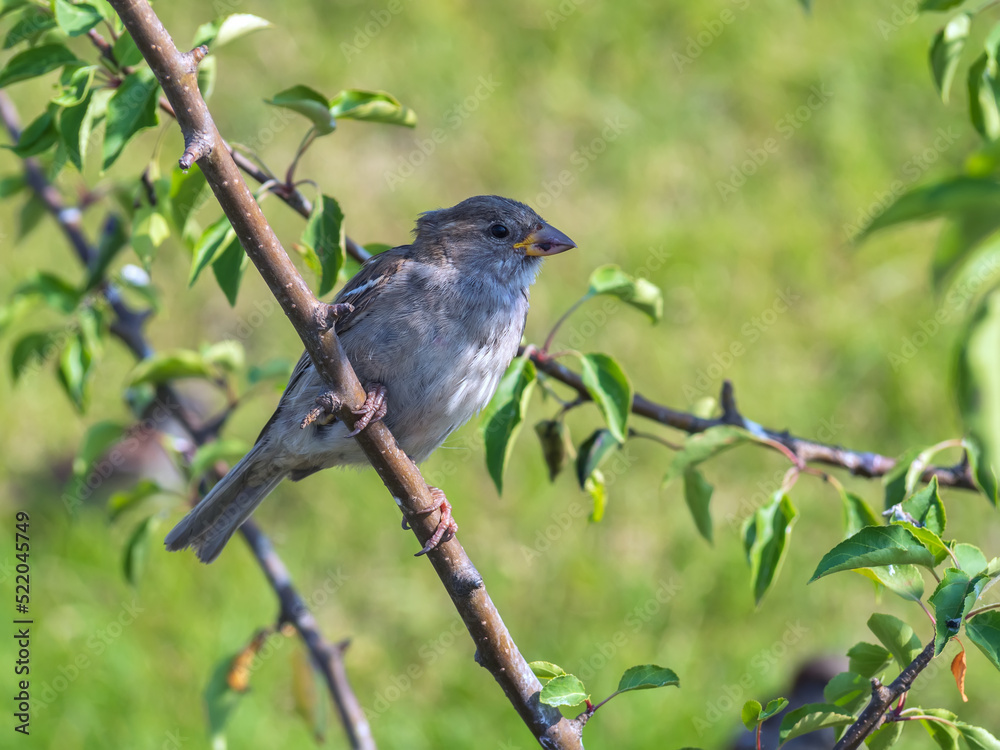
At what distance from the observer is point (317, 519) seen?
6098 mm

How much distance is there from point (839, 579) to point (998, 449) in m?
5.19

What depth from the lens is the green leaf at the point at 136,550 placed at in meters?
3.40

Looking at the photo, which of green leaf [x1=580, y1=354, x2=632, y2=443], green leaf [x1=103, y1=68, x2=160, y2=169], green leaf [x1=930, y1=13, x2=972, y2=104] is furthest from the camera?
green leaf [x1=580, y1=354, x2=632, y2=443]

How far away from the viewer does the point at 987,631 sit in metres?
1.85

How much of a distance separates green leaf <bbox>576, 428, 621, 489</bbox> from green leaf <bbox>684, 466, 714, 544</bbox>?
0.23m

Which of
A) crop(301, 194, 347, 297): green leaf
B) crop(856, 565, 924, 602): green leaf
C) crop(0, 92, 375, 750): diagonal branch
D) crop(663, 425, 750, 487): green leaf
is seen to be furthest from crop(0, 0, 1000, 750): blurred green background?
crop(856, 565, 924, 602): green leaf

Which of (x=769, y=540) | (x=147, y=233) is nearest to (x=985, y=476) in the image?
(x=769, y=540)

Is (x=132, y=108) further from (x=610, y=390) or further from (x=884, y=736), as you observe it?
(x=884, y=736)

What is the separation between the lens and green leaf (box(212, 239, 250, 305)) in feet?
8.69

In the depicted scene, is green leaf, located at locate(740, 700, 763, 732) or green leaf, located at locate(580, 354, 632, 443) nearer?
green leaf, located at locate(740, 700, 763, 732)

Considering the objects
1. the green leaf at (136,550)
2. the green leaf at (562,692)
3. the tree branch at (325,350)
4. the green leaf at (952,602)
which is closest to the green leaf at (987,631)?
the green leaf at (952,602)

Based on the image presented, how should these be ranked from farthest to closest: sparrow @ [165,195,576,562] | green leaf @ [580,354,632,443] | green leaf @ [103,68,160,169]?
sparrow @ [165,195,576,562] → green leaf @ [580,354,632,443] → green leaf @ [103,68,160,169]

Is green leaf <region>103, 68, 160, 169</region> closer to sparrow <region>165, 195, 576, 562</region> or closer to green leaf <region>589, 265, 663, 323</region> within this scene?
sparrow <region>165, 195, 576, 562</region>

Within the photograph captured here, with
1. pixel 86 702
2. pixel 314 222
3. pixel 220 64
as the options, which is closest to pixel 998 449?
pixel 314 222
